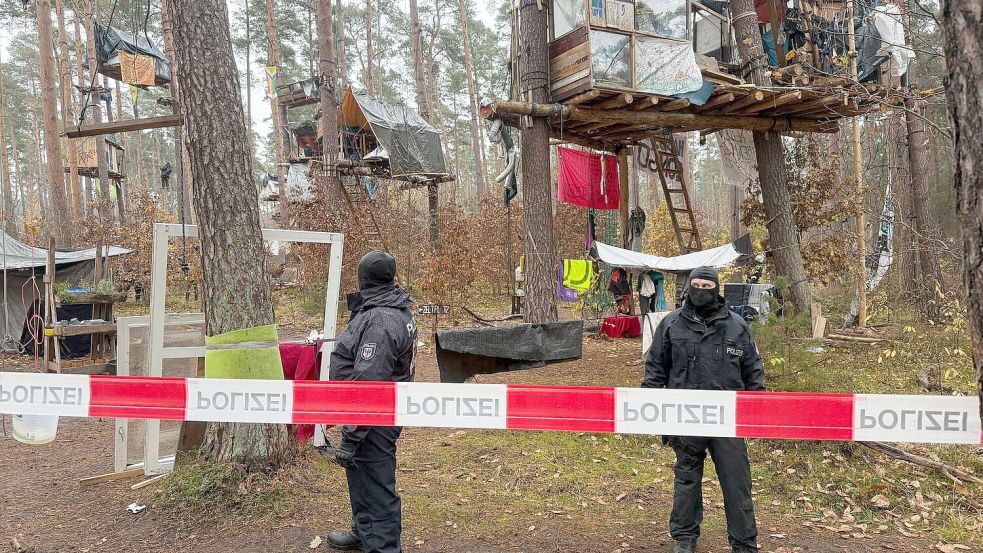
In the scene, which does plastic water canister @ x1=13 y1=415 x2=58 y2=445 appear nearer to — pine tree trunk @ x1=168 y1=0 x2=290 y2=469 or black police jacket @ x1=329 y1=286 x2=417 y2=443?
pine tree trunk @ x1=168 y1=0 x2=290 y2=469

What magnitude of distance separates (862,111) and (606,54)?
4.15 metres

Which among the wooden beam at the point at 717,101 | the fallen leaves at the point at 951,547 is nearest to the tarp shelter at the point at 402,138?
the wooden beam at the point at 717,101

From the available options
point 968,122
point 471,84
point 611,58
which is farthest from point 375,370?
point 471,84

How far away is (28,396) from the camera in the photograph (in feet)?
11.1

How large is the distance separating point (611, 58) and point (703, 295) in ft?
18.3

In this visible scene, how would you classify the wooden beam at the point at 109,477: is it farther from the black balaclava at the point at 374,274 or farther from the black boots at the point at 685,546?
the black boots at the point at 685,546

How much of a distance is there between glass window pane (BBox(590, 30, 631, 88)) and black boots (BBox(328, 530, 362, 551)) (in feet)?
20.8

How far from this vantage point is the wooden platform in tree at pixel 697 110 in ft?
26.9

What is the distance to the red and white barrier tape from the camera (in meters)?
2.88

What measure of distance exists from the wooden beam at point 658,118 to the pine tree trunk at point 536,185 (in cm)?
26

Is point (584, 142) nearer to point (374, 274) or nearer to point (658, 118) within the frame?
point (658, 118)

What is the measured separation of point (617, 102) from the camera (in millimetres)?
8398

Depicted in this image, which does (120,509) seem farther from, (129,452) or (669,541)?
(669,541)

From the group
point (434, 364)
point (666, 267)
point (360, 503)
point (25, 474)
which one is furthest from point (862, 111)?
point (25, 474)
